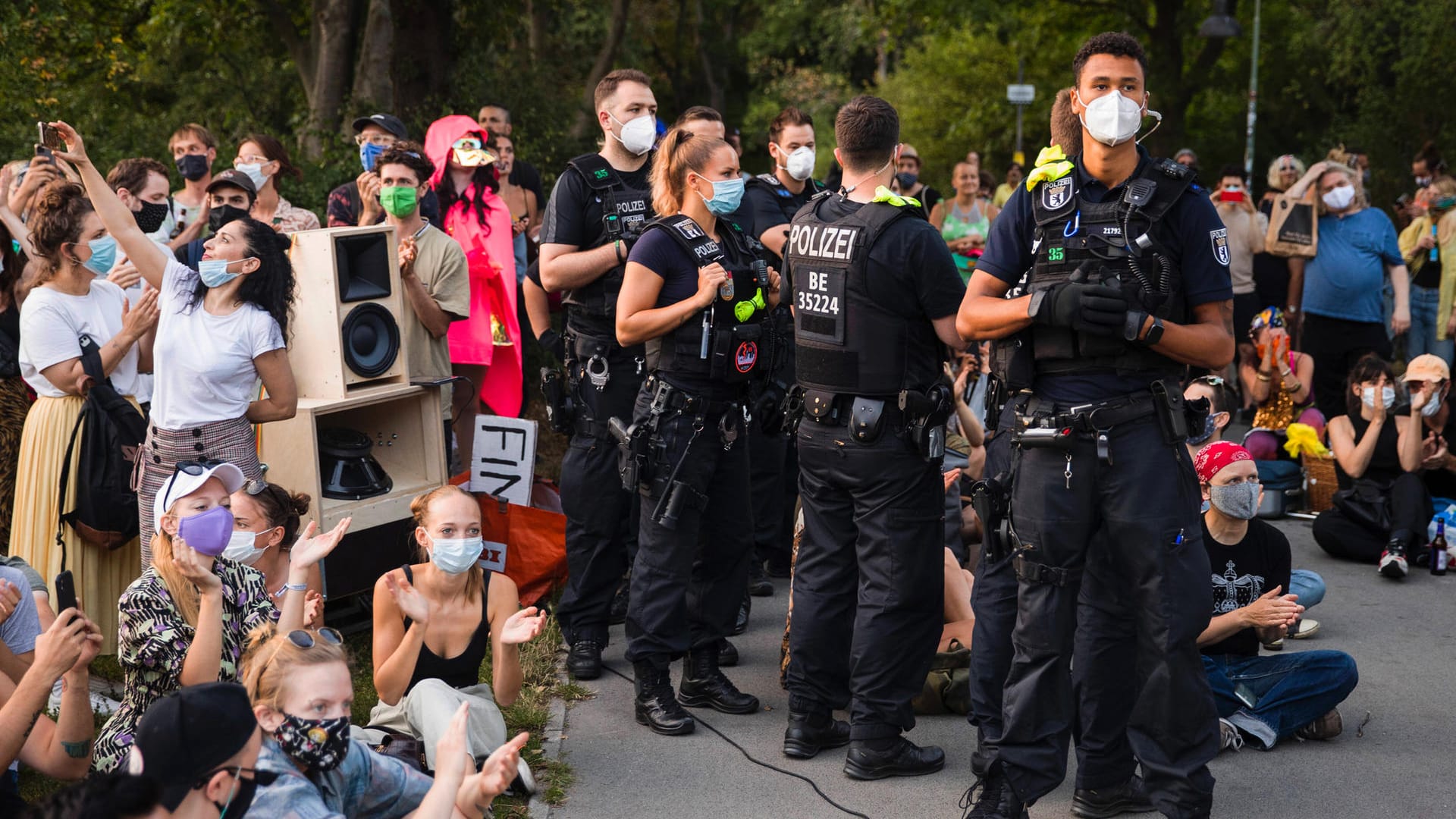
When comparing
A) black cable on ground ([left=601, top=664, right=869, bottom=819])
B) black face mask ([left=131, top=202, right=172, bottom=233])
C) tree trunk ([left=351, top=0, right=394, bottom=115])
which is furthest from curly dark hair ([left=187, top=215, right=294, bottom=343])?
tree trunk ([left=351, top=0, right=394, bottom=115])

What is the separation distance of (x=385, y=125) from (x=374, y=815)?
Result: 4.82 metres

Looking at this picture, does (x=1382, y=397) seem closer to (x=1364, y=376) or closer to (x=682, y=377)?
(x=1364, y=376)

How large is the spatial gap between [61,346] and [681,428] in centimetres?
263

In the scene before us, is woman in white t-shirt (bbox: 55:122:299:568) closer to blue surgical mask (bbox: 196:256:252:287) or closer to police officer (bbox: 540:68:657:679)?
blue surgical mask (bbox: 196:256:252:287)

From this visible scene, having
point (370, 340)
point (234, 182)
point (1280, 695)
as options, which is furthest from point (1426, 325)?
point (234, 182)

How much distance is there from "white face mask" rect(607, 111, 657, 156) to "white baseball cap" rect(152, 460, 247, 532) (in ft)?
7.79

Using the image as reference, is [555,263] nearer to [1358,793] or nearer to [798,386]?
[798,386]

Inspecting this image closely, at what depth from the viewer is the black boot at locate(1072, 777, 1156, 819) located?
4.52 m

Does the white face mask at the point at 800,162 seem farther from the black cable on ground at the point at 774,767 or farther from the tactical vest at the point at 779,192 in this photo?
the black cable on ground at the point at 774,767

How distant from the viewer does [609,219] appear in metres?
6.00

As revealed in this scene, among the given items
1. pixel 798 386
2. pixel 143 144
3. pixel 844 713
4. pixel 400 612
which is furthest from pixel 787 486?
pixel 143 144

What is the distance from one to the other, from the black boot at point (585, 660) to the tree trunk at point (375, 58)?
8.89 meters

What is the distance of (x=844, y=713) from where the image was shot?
5.59 m

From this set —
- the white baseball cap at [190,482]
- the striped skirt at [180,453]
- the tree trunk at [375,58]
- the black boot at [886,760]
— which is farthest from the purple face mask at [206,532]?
the tree trunk at [375,58]
